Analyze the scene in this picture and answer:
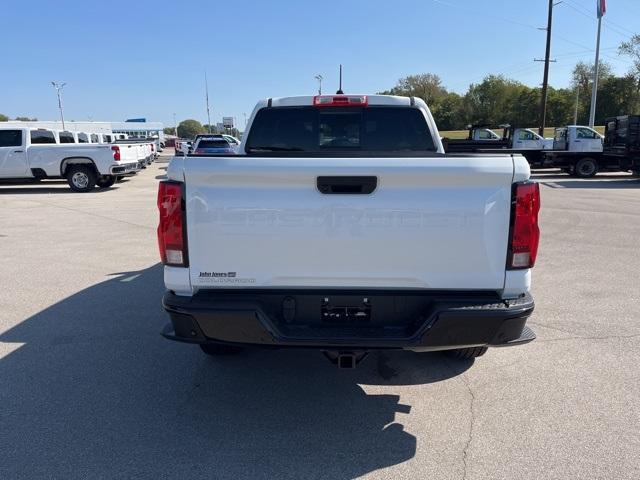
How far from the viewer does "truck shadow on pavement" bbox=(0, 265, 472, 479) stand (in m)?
2.80

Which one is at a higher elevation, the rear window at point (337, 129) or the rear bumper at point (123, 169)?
the rear window at point (337, 129)

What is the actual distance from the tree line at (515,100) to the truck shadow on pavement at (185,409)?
84736 millimetres

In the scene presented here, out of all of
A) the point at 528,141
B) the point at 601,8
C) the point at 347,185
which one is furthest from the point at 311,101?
the point at 601,8

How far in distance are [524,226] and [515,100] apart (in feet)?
340

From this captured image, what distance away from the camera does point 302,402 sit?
3457 mm

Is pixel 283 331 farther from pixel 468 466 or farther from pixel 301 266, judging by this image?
pixel 468 466

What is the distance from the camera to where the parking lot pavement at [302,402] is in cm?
279

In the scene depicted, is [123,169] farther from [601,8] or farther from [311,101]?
[601,8]

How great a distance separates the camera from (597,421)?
3.18 m

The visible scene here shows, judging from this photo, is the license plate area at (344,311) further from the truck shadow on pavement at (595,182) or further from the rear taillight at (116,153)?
the truck shadow on pavement at (595,182)

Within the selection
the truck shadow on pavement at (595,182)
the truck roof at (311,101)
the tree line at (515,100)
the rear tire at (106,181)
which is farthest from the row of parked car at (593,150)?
the tree line at (515,100)

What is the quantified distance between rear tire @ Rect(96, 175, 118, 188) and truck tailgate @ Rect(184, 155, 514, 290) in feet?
53.8

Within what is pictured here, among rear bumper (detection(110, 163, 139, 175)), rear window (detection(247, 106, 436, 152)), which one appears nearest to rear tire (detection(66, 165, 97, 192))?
rear bumper (detection(110, 163, 139, 175))

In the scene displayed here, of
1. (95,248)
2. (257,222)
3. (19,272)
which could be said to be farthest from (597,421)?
(95,248)
